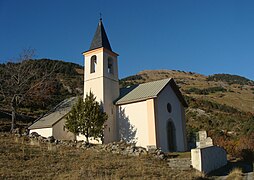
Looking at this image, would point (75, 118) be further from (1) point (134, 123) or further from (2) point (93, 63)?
(2) point (93, 63)

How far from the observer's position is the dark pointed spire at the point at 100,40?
2752 centimetres

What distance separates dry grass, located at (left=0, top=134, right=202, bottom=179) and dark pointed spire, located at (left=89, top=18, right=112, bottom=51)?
12.9 metres

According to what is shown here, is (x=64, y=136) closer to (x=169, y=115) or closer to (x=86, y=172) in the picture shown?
(x=169, y=115)

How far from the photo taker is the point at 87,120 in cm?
2356

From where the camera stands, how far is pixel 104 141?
24.7 m

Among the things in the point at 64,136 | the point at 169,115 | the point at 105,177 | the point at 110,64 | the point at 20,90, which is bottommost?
the point at 105,177

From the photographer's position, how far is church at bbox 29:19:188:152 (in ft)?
78.0

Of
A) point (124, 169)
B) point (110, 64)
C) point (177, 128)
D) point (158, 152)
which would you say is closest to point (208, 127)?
point (177, 128)

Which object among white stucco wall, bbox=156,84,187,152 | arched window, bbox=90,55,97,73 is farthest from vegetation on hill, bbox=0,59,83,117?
white stucco wall, bbox=156,84,187,152

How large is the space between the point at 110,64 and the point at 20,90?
1028 cm

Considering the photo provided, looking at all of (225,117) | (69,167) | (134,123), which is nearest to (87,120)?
(134,123)

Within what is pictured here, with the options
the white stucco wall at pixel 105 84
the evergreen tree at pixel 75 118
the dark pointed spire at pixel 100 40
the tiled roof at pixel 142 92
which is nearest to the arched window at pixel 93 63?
the white stucco wall at pixel 105 84

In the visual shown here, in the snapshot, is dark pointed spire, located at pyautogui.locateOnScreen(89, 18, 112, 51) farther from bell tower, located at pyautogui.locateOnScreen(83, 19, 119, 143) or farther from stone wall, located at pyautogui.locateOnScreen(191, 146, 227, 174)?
stone wall, located at pyautogui.locateOnScreen(191, 146, 227, 174)

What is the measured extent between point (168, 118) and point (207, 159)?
756cm
